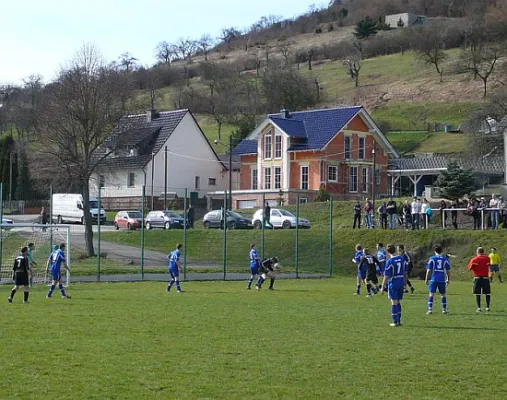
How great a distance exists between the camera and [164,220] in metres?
53.6

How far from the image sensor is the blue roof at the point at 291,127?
7112 cm

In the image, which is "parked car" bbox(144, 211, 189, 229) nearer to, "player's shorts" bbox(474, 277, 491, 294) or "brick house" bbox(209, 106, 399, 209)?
"brick house" bbox(209, 106, 399, 209)

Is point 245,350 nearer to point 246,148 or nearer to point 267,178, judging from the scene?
point 267,178

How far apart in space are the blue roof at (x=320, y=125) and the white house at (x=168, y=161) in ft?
27.8

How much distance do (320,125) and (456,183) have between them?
55.0 ft

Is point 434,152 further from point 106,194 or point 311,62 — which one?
point 311,62

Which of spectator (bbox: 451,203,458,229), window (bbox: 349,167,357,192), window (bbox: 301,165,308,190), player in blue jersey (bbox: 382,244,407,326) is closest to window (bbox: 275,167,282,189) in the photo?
window (bbox: 301,165,308,190)

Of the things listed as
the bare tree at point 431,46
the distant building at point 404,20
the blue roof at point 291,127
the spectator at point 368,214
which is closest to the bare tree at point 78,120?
the spectator at point 368,214

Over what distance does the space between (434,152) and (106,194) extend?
1428 inches

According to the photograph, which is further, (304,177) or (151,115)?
(151,115)

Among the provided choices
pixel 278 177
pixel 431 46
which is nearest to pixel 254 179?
pixel 278 177

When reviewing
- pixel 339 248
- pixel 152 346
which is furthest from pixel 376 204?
pixel 152 346

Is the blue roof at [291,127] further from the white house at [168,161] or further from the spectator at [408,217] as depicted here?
the spectator at [408,217]

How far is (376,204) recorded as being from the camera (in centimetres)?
5734
